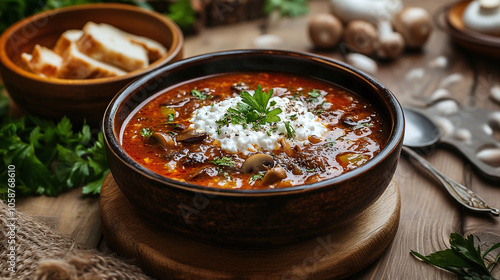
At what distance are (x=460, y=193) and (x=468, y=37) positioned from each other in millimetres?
1834

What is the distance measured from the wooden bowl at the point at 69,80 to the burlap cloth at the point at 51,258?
2.76 feet

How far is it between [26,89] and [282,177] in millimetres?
1871

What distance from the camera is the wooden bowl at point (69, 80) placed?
121 inches

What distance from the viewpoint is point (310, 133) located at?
8.20 ft

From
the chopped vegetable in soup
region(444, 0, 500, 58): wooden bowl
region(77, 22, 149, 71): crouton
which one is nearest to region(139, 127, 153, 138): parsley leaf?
the chopped vegetable in soup

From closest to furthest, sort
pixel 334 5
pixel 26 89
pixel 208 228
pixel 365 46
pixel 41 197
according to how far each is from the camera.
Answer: pixel 208 228, pixel 41 197, pixel 26 89, pixel 365 46, pixel 334 5

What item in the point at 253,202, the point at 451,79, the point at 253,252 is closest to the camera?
the point at 253,202

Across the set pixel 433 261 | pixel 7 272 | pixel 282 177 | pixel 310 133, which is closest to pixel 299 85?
pixel 310 133

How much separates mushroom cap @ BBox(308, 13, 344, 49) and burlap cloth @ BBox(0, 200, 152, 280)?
2754mm

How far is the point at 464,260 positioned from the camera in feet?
7.32

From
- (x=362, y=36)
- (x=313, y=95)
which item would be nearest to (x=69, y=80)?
(x=313, y=95)

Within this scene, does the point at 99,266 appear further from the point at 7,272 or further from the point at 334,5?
the point at 334,5

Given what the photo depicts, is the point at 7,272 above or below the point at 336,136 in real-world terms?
below

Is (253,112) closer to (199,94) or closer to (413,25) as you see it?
(199,94)
